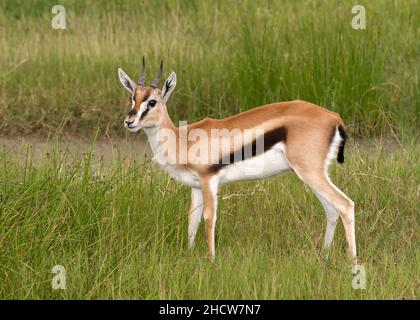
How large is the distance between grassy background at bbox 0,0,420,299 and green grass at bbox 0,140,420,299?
1 centimetres

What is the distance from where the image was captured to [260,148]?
7.03 metres

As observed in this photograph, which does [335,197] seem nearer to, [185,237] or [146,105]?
[185,237]

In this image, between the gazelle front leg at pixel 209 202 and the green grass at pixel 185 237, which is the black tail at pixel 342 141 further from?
the gazelle front leg at pixel 209 202

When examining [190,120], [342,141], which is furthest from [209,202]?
[190,120]

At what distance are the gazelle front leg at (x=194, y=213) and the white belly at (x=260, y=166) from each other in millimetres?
293

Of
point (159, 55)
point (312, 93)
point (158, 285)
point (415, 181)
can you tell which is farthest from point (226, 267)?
point (159, 55)

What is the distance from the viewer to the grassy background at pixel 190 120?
641 centimetres

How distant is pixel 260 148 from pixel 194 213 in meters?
0.61

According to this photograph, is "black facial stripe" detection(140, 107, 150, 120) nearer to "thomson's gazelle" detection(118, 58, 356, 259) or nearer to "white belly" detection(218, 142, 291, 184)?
"thomson's gazelle" detection(118, 58, 356, 259)

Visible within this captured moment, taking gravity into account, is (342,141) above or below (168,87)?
below

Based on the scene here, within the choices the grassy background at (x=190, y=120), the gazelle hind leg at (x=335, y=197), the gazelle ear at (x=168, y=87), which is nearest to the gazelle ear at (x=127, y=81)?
the gazelle ear at (x=168, y=87)

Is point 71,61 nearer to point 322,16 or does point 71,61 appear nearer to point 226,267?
point 322,16

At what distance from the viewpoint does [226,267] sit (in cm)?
654

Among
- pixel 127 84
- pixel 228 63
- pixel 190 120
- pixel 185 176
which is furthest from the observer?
pixel 228 63
